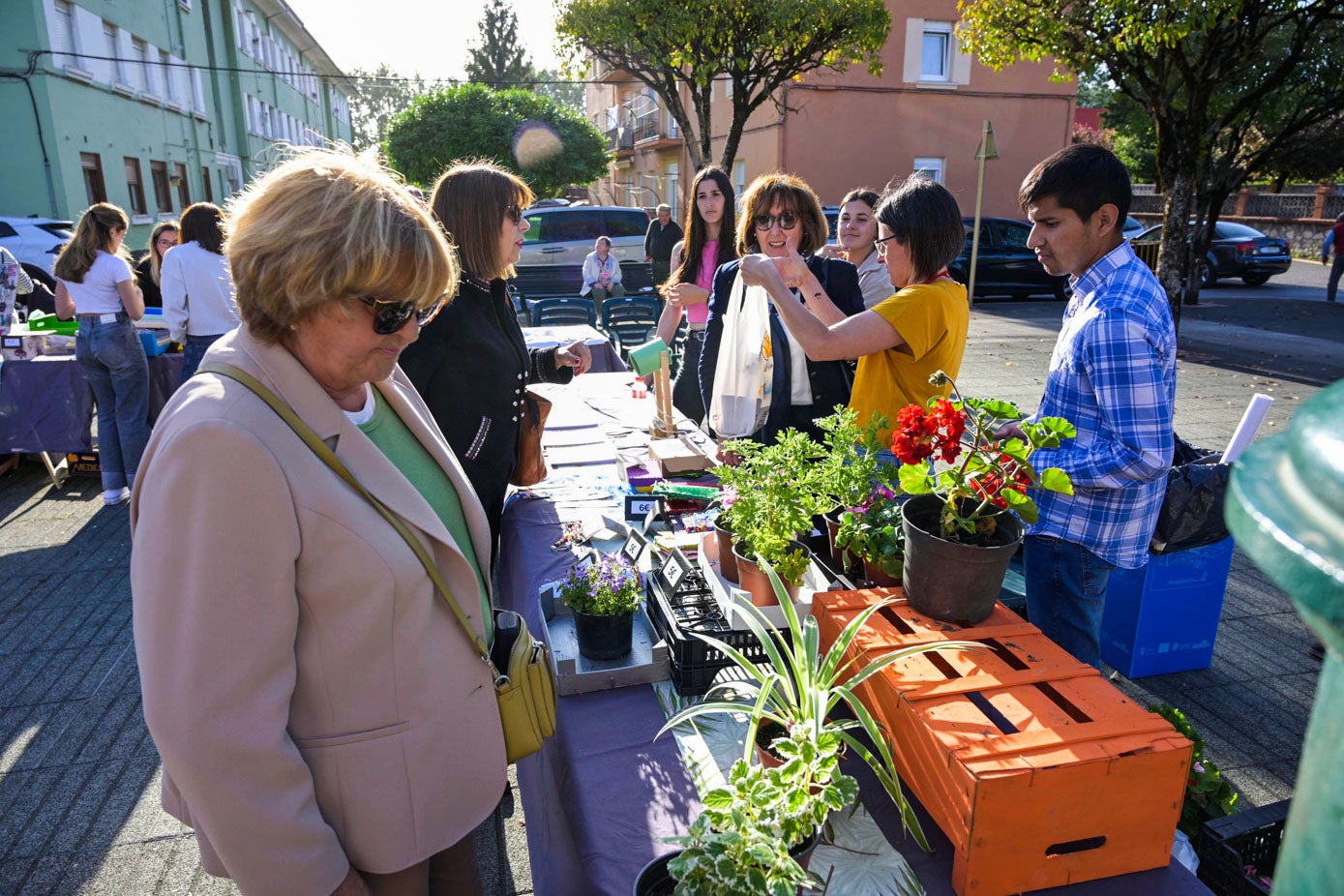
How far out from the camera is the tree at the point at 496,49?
4691 centimetres

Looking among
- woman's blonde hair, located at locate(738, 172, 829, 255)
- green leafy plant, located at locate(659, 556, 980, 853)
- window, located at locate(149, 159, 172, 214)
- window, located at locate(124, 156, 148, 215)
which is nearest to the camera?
green leafy plant, located at locate(659, 556, 980, 853)

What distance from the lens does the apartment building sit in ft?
59.1

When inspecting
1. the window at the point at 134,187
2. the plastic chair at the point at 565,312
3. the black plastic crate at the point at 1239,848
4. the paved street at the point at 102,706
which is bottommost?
the paved street at the point at 102,706

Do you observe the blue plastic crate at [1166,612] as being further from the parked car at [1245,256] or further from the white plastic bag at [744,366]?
the parked car at [1245,256]

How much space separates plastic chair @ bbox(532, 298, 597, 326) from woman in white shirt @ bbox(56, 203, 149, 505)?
12.6ft

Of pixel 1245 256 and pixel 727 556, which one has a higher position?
pixel 727 556

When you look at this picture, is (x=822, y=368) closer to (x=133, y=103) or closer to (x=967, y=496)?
(x=967, y=496)

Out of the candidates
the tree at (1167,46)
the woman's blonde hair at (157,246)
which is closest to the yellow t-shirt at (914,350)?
the woman's blonde hair at (157,246)

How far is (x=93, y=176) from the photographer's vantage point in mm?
15633

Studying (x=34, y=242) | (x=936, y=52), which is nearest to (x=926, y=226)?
(x=34, y=242)

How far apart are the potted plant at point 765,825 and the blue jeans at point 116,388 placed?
526 centimetres

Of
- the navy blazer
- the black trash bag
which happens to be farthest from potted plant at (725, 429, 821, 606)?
the black trash bag

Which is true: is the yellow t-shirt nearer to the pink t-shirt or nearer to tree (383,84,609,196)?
the pink t-shirt

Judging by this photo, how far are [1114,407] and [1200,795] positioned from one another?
93 cm
